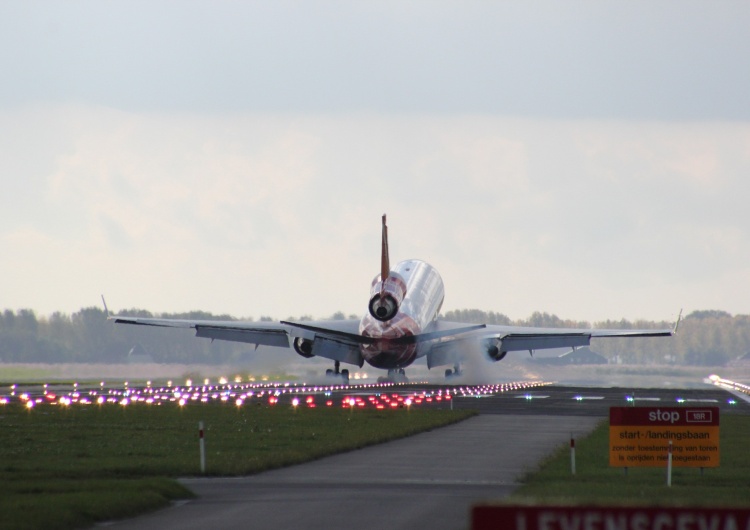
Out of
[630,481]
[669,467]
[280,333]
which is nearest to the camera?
[669,467]

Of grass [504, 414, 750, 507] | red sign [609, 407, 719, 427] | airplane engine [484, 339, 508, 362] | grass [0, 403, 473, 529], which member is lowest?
grass [504, 414, 750, 507]

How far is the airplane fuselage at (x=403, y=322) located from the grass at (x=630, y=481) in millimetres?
44702

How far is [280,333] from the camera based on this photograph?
318ft

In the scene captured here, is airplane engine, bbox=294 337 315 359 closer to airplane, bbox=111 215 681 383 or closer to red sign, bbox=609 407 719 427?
airplane, bbox=111 215 681 383

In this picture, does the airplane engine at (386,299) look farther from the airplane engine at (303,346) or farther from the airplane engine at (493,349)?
the airplane engine at (493,349)

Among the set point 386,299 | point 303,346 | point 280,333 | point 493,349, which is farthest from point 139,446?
point 493,349

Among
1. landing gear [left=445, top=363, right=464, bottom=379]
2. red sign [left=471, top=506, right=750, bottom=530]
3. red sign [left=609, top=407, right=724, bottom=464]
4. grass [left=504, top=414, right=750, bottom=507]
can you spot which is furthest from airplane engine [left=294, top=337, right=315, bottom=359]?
red sign [left=471, top=506, right=750, bottom=530]

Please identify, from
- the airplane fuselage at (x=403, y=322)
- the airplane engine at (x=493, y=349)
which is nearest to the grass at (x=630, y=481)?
the airplane fuselage at (x=403, y=322)

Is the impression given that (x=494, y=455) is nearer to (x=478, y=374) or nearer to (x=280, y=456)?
(x=280, y=456)

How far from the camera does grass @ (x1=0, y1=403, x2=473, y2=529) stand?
77.7 ft

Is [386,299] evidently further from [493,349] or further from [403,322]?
[493,349]

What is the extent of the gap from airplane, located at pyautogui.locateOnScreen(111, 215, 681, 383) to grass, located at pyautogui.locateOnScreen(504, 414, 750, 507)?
43872mm

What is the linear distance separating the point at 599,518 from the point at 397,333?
7657 centimetres

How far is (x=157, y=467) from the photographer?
31062 mm
